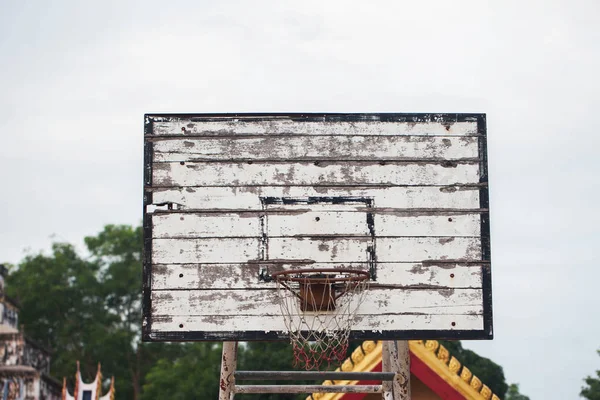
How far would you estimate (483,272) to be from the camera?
784 cm

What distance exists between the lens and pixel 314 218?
311 inches

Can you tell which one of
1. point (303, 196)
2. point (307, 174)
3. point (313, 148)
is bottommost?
point (303, 196)

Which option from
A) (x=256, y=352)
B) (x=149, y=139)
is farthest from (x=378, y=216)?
(x=256, y=352)

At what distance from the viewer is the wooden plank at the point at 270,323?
7625 millimetres

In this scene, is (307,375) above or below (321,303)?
below

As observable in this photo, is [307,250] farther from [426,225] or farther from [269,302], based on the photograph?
[426,225]

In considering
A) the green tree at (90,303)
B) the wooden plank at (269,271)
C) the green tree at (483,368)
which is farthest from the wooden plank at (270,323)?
the green tree at (90,303)

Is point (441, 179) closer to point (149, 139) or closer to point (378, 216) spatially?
point (378, 216)

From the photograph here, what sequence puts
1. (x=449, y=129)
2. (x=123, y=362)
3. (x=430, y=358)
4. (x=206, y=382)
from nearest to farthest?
(x=449, y=129) → (x=430, y=358) → (x=206, y=382) → (x=123, y=362)

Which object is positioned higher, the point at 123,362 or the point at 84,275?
the point at 84,275

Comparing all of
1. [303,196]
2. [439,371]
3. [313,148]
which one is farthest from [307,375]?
[439,371]

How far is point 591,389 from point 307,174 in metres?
19.8

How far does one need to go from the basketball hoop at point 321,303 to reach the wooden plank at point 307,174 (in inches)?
31.9

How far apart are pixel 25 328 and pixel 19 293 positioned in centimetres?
153
